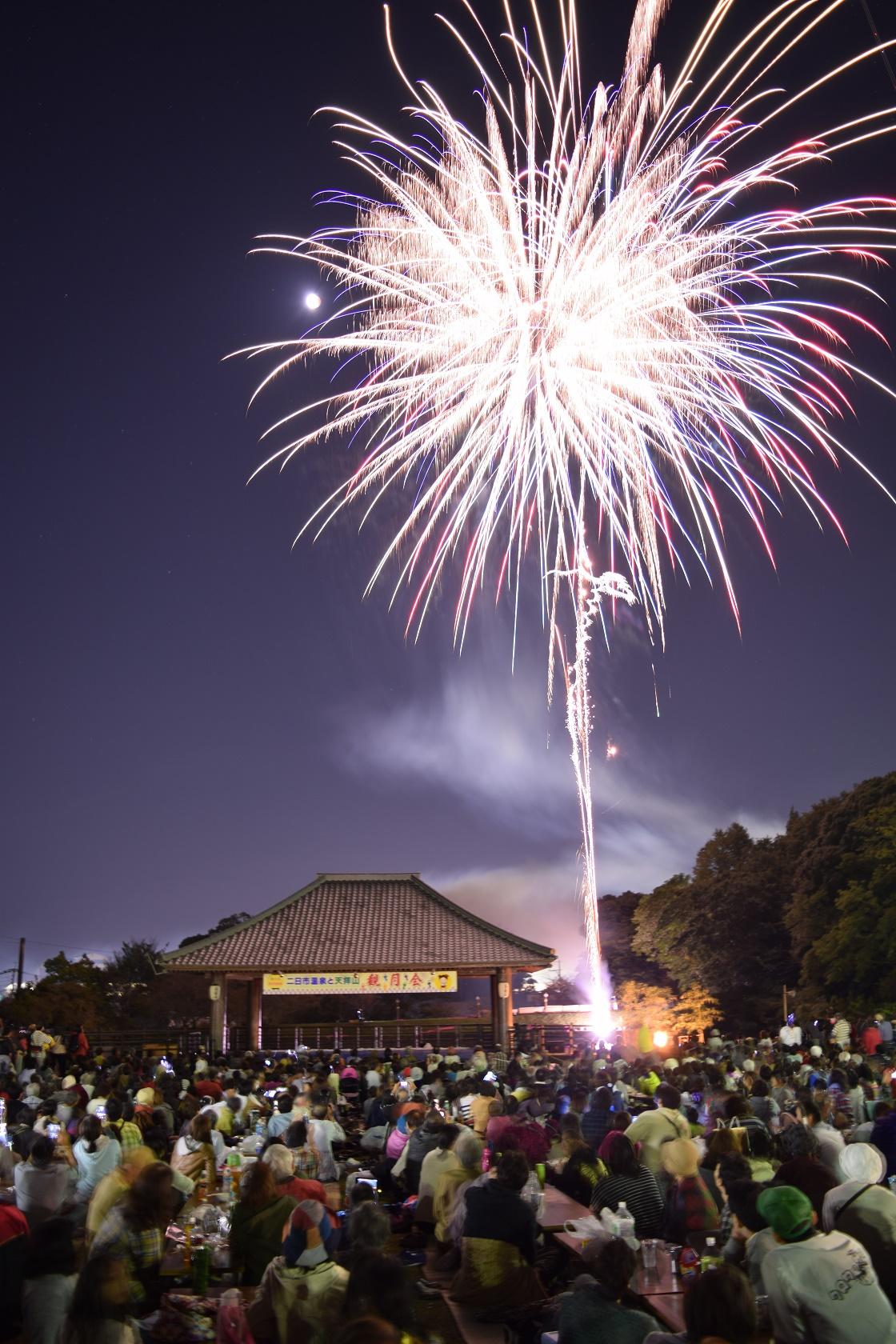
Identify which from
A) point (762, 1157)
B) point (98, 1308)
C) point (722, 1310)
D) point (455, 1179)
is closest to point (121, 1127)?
point (455, 1179)

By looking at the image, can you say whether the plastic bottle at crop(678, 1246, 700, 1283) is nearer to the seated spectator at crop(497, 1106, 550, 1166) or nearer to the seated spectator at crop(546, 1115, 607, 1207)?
the seated spectator at crop(546, 1115, 607, 1207)

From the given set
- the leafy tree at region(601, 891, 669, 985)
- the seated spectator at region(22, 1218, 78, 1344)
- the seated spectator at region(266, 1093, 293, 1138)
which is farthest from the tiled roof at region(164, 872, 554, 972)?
the leafy tree at region(601, 891, 669, 985)

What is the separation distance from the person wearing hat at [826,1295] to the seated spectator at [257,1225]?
3777 mm

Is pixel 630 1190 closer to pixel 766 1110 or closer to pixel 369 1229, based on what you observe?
pixel 369 1229

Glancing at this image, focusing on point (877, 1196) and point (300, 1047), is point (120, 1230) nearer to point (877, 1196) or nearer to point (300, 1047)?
point (877, 1196)

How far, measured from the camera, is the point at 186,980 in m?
55.6

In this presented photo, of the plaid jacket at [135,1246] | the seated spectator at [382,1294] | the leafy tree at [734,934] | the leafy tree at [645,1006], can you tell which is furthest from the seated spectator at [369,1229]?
the leafy tree at [734,934]

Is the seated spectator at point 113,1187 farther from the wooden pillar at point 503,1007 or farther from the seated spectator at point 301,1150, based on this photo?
the wooden pillar at point 503,1007

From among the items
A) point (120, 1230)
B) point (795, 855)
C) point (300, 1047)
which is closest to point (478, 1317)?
point (120, 1230)

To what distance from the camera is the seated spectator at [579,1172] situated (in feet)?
30.9

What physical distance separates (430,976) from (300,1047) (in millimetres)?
3689

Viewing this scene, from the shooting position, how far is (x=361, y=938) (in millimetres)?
29172

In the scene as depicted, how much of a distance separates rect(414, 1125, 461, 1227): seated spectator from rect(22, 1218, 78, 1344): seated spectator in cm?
420

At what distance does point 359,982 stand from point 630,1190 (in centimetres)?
2111
